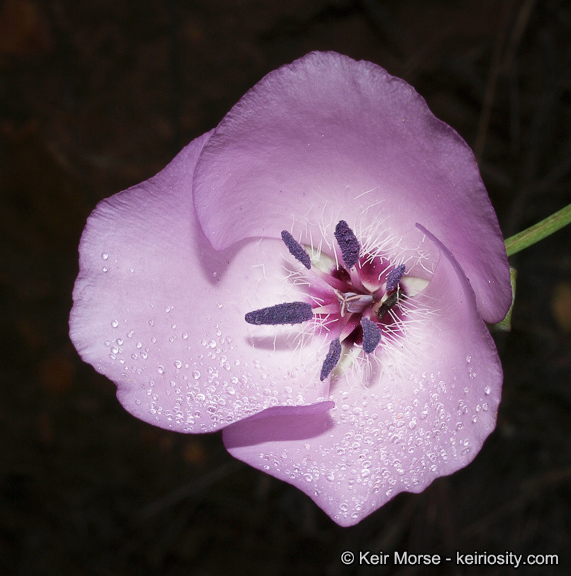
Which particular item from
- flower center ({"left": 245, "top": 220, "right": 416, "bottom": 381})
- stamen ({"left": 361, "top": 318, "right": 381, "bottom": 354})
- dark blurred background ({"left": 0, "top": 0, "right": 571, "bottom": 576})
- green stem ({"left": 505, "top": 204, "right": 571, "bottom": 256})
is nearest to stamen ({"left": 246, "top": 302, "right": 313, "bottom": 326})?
flower center ({"left": 245, "top": 220, "right": 416, "bottom": 381})

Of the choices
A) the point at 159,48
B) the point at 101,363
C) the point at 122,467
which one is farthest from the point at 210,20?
the point at 122,467

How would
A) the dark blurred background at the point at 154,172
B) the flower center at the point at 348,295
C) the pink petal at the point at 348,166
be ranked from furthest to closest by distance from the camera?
the dark blurred background at the point at 154,172 → the flower center at the point at 348,295 → the pink petal at the point at 348,166

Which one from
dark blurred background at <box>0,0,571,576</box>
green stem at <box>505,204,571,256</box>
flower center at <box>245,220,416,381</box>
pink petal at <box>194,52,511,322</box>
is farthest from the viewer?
dark blurred background at <box>0,0,571,576</box>

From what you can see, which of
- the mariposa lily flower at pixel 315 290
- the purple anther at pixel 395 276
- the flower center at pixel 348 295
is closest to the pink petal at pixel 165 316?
the mariposa lily flower at pixel 315 290

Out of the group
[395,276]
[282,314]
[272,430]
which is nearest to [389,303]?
[395,276]

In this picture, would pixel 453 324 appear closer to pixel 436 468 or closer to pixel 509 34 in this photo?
pixel 436 468

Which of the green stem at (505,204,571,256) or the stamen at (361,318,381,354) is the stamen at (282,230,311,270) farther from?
the green stem at (505,204,571,256)

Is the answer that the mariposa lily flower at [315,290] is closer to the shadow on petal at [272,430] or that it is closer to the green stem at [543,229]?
the shadow on petal at [272,430]

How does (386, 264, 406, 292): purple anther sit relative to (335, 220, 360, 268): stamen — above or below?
below
